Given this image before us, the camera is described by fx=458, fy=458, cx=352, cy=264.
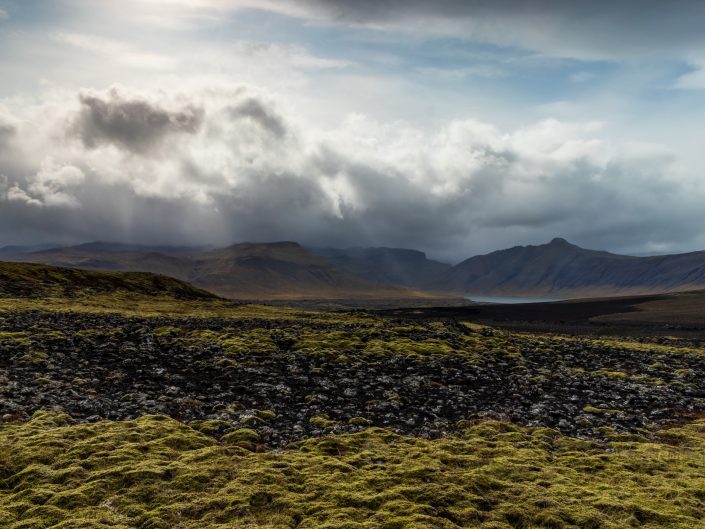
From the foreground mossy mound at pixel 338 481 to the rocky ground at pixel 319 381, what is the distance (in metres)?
2.28

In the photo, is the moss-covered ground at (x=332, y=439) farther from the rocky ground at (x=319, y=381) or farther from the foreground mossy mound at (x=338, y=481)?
the rocky ground at (x=319, y=381)

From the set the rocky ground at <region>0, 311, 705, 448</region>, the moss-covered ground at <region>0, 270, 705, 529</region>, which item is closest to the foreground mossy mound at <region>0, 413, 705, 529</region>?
the moss-covered ground at <region>0, 270, 705, 529</region>

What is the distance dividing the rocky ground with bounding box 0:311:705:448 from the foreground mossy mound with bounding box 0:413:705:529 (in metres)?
2.28

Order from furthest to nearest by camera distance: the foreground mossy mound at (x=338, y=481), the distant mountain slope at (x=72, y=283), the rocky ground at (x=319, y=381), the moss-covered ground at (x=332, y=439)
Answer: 1. the distant mountain slope at (x=72, y=283)
2. the rocky ground at (x=319, y=381)
3. the moss-covered ground at (x=332, y=439)
4. the foreground mossy mound at (x=338, y=481)

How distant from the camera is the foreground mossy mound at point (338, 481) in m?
12.9

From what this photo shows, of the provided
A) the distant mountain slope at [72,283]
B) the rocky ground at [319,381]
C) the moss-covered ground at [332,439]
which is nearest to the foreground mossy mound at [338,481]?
the moss-covered ground at [332,439]

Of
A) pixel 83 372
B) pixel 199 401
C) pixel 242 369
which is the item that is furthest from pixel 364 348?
pixel 83 372

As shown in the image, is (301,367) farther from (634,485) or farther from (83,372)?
(634,485)

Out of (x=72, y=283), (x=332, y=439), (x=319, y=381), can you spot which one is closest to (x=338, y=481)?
(x=332, y=439)

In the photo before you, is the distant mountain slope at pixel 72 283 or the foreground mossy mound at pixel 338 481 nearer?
the foreground mossy mound at pixel 338 481

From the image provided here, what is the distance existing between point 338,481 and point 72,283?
344 ft

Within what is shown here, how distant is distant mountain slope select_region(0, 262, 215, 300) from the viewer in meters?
79.2

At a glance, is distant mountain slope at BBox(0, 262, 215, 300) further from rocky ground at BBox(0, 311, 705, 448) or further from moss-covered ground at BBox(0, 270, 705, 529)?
moss-covered ground at BBox(0, 270, 705, 529)

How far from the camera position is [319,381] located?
29.9 m
